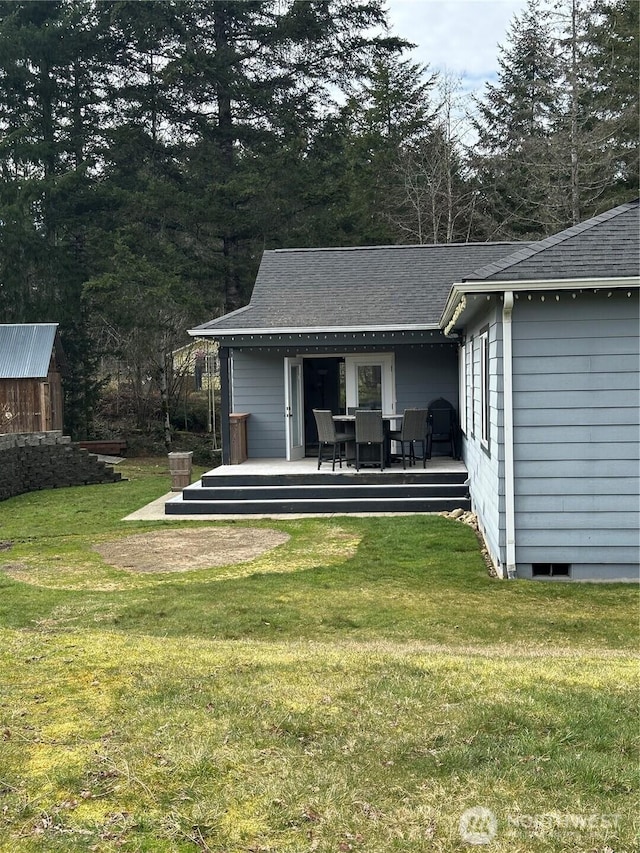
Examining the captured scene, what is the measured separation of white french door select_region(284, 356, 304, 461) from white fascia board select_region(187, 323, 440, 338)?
0.89 meters

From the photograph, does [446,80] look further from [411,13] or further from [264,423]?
[264,423]

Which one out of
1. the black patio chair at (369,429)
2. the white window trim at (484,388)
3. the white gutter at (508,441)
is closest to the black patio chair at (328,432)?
the black patio chair at (369,429)

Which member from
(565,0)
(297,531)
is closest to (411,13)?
(565,0)

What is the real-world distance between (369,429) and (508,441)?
14.5 ft

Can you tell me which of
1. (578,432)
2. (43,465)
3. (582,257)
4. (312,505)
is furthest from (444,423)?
(43,465)

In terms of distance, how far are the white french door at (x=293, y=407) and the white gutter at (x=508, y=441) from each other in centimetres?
640

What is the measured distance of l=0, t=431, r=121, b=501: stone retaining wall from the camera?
1315cm

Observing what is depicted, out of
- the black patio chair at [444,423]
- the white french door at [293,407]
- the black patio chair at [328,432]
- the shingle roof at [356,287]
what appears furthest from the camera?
the black patio chair at [444,423]

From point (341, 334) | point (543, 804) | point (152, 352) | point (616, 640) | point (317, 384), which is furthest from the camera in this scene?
point (152, 352)

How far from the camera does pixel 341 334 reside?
11.7 metres

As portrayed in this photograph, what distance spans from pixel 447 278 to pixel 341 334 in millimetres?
3002

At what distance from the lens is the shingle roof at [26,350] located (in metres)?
16.2

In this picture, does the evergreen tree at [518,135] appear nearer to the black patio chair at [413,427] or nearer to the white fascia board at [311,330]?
the white fascia board at [311,330]

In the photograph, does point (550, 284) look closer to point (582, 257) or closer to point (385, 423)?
point (582, 257)
